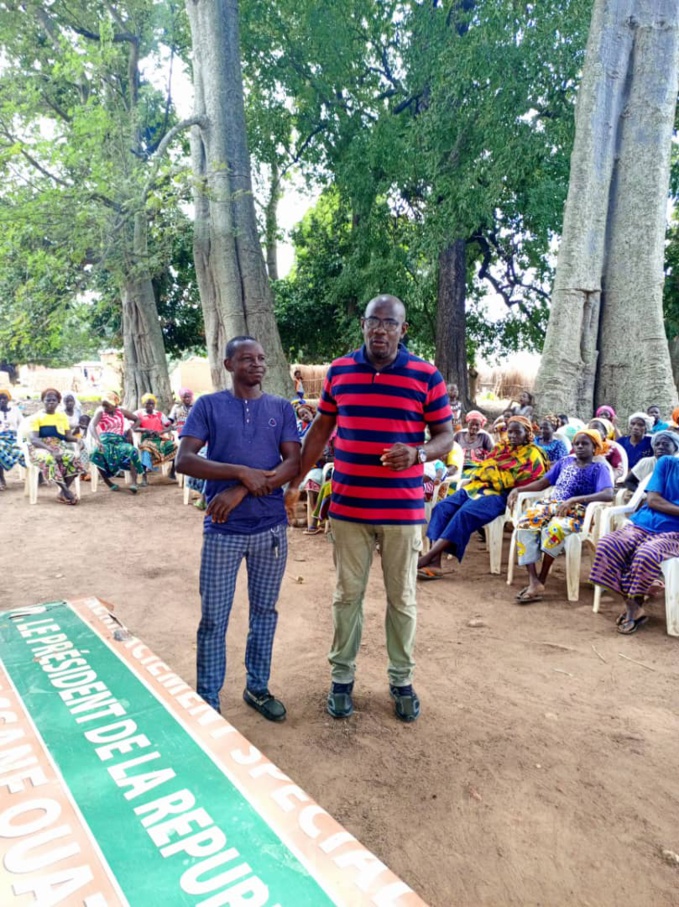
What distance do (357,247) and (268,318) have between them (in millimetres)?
4091

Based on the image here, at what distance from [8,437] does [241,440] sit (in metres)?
7.63

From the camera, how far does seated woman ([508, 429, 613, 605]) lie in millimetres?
4676

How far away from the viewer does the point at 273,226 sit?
1747 centimetres

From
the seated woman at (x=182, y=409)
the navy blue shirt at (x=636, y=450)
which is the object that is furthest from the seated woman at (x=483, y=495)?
the seated woman at (x=182, y=409)

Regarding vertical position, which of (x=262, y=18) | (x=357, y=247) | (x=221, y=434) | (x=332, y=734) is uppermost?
(x=262, y=18)

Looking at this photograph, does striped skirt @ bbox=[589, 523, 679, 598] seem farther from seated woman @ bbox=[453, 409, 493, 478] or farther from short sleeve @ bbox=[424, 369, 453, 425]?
seated woman @ bbox=[453, 409, 493, 478]

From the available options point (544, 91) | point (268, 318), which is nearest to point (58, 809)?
point (268, 318)

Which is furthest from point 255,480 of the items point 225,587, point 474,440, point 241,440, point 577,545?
point 474,440

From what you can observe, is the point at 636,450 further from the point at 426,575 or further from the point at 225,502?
the point at 225,502

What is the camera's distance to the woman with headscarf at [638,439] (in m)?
6.63

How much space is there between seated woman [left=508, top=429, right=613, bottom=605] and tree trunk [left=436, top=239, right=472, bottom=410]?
782 centimetres

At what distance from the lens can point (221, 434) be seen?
262 centimetres

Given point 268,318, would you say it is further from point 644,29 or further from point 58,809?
point 58,809

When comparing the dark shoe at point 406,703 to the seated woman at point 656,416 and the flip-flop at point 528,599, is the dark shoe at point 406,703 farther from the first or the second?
the seated woman at point 656,416
